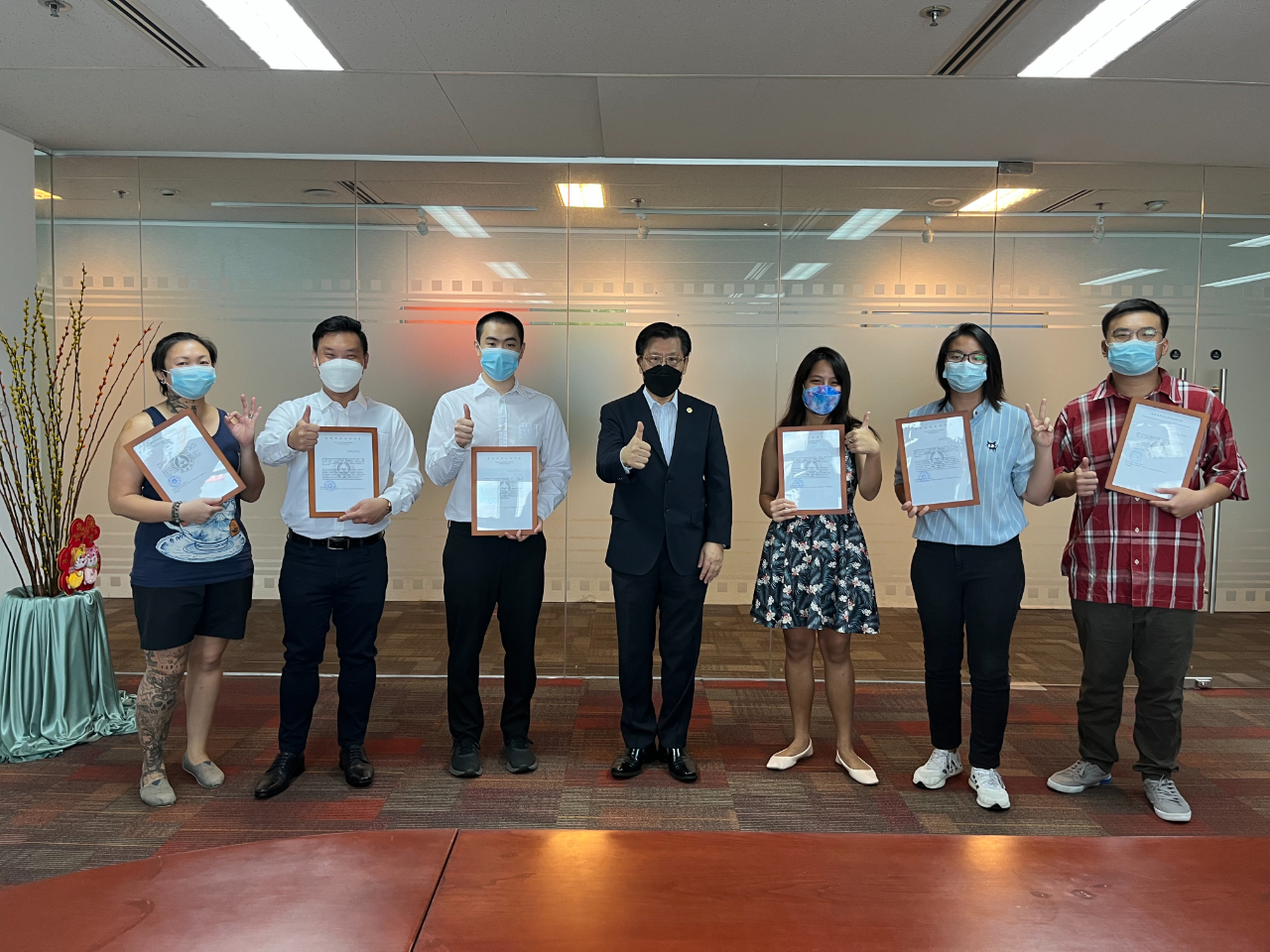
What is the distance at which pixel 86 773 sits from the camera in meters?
3.29

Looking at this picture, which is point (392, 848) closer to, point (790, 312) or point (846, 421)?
point (846, 421)

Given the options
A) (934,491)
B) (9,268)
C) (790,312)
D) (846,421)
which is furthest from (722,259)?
(9,268)

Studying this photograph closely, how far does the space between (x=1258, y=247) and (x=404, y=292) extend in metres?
4.72

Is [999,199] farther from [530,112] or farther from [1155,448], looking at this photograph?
[530,112]

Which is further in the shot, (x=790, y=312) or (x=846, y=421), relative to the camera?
(x=790, y=312)

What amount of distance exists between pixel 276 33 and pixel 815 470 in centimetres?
267

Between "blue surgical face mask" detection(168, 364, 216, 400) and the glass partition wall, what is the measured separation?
60.1 inches

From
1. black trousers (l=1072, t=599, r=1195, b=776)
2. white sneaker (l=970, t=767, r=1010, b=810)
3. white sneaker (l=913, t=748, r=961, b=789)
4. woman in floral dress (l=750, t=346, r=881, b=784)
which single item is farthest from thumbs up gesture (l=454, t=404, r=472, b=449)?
black trousers (l=1072, t=599, r=1195, b=776)

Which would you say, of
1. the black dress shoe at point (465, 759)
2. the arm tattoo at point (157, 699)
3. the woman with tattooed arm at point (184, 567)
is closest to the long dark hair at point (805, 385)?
the black dress shoe at point (465, 759)

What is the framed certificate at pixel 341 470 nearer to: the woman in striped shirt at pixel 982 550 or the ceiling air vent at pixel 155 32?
the ceiling air vent at pixel 155 32

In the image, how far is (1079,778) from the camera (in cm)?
A: 323

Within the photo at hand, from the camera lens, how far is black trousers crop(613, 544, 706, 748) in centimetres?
321

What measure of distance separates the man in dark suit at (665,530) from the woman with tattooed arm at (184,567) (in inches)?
54.9

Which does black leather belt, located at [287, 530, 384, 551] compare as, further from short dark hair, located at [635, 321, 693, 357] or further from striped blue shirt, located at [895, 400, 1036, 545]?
striped blue shirt, located at [895, 400, 1036, 545]
